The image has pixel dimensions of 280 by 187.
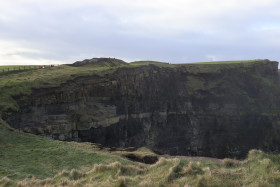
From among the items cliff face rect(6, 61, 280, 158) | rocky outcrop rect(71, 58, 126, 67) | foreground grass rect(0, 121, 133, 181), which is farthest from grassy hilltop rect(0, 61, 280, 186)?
rocky outcrop rect(71, 58, 126, 67)

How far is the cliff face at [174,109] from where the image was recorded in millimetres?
42906

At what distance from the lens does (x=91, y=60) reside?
2347 inches

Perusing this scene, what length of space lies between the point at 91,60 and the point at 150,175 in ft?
169

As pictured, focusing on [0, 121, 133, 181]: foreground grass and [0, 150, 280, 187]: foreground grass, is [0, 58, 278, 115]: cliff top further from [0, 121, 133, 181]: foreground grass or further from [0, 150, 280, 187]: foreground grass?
[0, 150, 280, 187]: foreground grass

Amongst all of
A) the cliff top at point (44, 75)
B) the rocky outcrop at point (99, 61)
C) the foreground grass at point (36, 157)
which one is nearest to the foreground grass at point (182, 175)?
the foreground grass at point (36, 157)

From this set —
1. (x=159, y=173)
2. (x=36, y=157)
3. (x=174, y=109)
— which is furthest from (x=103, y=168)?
(x=174, y=109)

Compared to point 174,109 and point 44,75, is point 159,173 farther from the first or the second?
point 174,109

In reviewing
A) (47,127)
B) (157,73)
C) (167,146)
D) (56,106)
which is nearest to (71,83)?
(56,106)

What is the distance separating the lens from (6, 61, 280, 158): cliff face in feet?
141

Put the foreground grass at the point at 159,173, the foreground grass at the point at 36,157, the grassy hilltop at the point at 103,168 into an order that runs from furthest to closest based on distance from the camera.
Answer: the foreground grass at the point at 36,157
the grassy hilltop at the point at 103,168
the foreground grass at the point at 159,173

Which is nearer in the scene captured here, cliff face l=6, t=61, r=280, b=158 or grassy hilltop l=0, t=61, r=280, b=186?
grassy hilltop l=0, t=61, r=280, b=186

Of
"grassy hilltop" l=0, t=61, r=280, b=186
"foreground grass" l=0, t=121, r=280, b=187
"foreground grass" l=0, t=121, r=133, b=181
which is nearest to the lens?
"foreground grass" l=0, t=121, r=280, b=187

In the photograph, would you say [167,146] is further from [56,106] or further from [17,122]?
[17,122]

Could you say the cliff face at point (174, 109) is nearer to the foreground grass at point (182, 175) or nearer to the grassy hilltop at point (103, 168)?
the grassy hilltop at point (103, 168)
